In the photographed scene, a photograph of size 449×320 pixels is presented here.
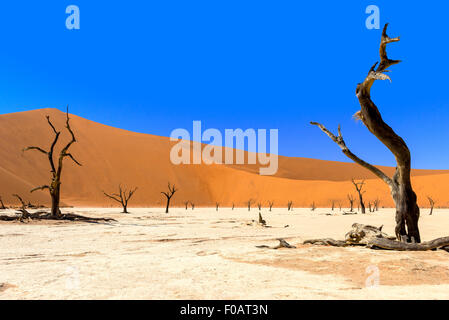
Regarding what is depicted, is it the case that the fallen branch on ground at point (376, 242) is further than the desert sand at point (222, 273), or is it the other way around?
the fallen branch on ground at point (376, 242)

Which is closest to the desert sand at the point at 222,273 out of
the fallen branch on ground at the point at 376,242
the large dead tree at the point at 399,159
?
the fallen branch on ground at the point at 376,242

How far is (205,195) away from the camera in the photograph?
79.6 meters

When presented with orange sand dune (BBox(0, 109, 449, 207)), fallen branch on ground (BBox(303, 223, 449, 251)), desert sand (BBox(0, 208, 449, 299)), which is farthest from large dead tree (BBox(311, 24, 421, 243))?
orange sand dune (BBox(0, 109, 449, 207))

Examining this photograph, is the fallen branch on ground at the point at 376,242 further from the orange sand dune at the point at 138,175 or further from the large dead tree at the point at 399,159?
the orange sand dune at the point at 138,175

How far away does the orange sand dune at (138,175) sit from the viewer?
210 feet

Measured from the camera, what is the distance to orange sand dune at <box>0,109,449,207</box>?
64.0 metres

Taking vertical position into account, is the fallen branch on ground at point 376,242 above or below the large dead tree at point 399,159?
below

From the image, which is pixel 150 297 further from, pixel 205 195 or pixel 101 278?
pixel 205 195

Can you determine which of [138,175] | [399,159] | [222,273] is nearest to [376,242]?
[399,159]
